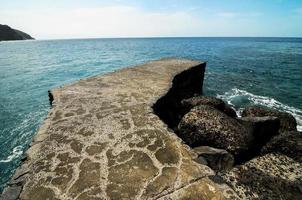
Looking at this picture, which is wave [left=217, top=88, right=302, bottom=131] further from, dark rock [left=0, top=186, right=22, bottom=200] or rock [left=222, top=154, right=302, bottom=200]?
dark rock [left=0, top=186, right=22, bottom=200]

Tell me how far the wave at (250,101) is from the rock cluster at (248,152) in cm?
596

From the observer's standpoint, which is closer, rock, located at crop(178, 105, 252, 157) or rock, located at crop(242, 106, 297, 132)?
rock, located at crop(178, 105, 252, 157)

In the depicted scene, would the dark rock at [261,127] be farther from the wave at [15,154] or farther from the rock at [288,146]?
the wave at [15,154]

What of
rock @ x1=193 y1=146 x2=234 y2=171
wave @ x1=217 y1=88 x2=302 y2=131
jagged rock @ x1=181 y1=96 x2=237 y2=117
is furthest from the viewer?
wave @ x1=217 y1=88 x2=302 y2=131

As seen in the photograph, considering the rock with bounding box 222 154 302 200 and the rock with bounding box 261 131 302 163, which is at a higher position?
the rock with bounding box 222 154 302 200

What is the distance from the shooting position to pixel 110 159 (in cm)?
383

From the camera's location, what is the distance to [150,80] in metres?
8.72

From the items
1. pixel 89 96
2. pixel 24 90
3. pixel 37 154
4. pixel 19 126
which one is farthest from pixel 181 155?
pixel 24 90

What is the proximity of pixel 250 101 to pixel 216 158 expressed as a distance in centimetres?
1080

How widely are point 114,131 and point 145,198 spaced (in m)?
1.86

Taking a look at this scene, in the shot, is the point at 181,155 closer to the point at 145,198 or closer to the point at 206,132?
the point at 145,198

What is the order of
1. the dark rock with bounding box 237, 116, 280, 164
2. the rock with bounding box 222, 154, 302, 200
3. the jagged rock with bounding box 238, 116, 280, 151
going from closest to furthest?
1. the rock with bounding box 222, 154, 302, 200
2. the dark rock with bounding box 237, 116, 280, 164
3. the jagged rock with bounding box 238, 116, 280, 151

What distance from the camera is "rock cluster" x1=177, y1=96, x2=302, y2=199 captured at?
10.7ft

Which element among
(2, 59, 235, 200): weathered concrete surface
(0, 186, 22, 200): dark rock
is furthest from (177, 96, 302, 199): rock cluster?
(0, 186, 22, 200): dark rock
